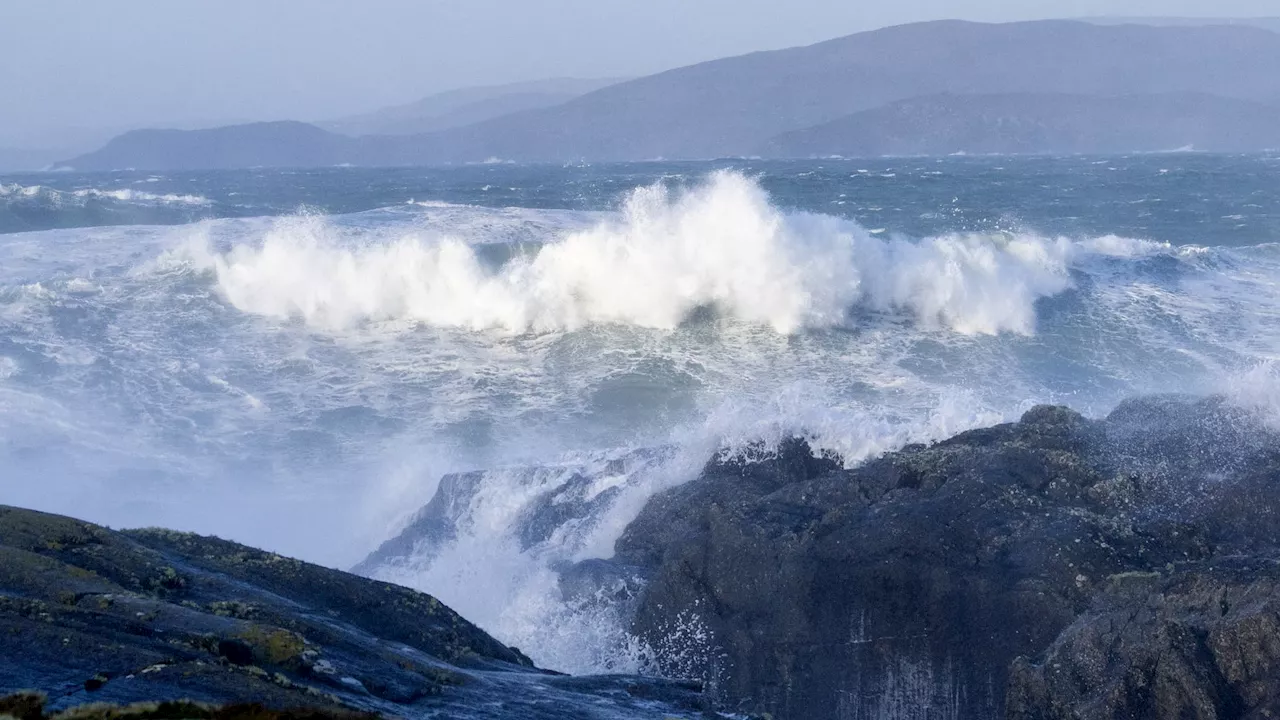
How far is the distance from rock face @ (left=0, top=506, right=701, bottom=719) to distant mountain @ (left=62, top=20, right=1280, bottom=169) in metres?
88.1

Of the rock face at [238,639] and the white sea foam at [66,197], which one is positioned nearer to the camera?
the rock face at [238,639]

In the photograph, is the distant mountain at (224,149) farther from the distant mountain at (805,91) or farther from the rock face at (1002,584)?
the rock face at (1002,584)

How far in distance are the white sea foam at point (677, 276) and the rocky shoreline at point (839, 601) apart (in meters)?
12.2

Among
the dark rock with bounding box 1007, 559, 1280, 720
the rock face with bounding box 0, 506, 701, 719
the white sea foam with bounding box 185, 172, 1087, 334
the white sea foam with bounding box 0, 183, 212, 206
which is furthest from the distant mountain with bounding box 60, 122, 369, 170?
the dark rock with bounding box 1007, 559, 1280, 720

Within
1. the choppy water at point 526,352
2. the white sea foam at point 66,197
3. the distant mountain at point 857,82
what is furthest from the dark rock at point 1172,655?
the distant mountain at point 857,82

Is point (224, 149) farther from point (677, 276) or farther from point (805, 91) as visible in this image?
point (677, 276)

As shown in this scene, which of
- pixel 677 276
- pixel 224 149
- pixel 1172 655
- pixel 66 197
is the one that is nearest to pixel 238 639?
pixel 1172 655

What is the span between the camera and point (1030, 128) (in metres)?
95.9

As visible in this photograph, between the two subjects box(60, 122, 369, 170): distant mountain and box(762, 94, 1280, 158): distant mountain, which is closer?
box(762, 94, 1280, 158): distant mountain

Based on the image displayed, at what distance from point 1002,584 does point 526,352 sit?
15198 millimetres

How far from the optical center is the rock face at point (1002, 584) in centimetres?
626

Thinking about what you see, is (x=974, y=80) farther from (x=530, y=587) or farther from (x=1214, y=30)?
(x=530, y=587)

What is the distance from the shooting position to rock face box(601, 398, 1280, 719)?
626 centimetres

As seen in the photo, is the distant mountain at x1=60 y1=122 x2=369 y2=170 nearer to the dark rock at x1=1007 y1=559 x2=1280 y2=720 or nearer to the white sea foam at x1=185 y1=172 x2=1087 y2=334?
the white sea foam at x1=185 y1=172 x2=1087 y2=334
